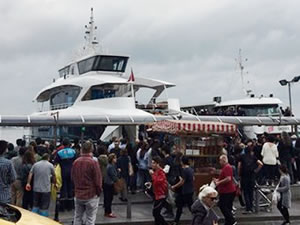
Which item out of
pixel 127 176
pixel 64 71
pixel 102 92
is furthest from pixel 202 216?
pixel 64 71

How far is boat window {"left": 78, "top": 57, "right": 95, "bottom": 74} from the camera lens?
32000mm

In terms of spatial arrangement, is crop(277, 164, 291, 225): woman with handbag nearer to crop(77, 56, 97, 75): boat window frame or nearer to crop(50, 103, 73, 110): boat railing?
crop(50, 103, 73, 110): boat railing

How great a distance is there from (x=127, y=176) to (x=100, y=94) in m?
15.5

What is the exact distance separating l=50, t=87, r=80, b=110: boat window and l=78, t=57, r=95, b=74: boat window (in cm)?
197

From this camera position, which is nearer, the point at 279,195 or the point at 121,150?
the point at 279,195

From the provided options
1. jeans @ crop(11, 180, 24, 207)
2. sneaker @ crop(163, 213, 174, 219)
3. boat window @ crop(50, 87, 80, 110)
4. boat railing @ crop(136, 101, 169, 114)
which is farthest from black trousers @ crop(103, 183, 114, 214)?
boat window @ crop(50, 87, 80, 110)

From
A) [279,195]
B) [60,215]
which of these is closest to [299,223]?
[279,195]

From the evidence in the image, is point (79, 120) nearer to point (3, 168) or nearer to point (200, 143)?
point (200, 143)

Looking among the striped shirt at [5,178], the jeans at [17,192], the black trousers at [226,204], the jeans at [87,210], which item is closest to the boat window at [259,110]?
the black trousers at [226,204]

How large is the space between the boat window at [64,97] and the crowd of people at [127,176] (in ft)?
50.7

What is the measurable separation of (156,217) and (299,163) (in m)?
7.41

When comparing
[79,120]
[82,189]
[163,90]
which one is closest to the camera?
[82,189]

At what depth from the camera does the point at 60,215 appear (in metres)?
11.9

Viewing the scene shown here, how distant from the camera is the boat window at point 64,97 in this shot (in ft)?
99.9
